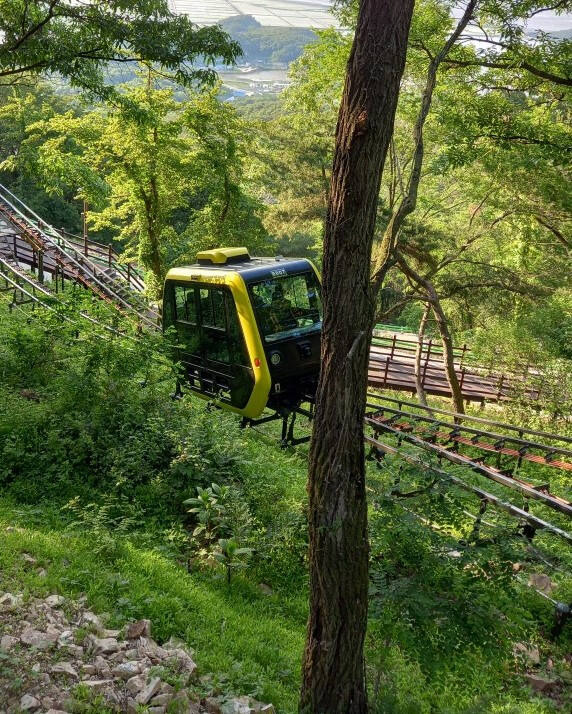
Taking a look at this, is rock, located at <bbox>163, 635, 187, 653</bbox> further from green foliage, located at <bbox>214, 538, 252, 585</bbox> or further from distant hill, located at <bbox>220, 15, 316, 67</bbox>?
distant hill, located at <bbox>220, 15, 316, 67</bbox>

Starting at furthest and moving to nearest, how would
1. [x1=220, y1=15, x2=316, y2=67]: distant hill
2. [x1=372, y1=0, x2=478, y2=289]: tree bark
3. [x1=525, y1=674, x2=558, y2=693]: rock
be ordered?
[x1=220, y1=15, x2=316, y2=67]: distant hill
[x1=372, y1=0, x2=478, y2=289]: tree bark
[x1=525, y1=674, x2=558, y2=693]: rock

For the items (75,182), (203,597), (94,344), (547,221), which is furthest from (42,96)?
(203,597)

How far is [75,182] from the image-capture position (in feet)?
47.5

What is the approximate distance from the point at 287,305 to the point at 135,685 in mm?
6313

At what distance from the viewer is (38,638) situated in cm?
397

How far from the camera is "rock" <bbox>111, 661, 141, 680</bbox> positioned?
12.7 ft

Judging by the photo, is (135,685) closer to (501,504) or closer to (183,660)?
(183,660)

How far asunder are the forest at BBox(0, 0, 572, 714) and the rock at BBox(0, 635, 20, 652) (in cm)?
1

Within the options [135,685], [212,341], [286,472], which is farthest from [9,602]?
[212,341]

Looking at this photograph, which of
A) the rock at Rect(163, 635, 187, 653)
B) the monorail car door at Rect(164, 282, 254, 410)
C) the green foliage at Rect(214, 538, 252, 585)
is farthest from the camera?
the monorail car door at Rect(164, 282, 254, 410)

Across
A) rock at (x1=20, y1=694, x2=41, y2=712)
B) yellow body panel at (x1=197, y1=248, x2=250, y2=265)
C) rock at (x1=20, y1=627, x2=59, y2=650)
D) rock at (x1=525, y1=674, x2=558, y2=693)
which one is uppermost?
yellow body panel at (x1=197, y1=248, x2=250, y2=265)

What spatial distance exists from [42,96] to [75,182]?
1145 inches

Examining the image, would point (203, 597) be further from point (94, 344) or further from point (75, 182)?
point (75, 182)

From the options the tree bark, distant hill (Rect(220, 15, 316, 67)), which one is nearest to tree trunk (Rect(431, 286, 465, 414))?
the tree bark
